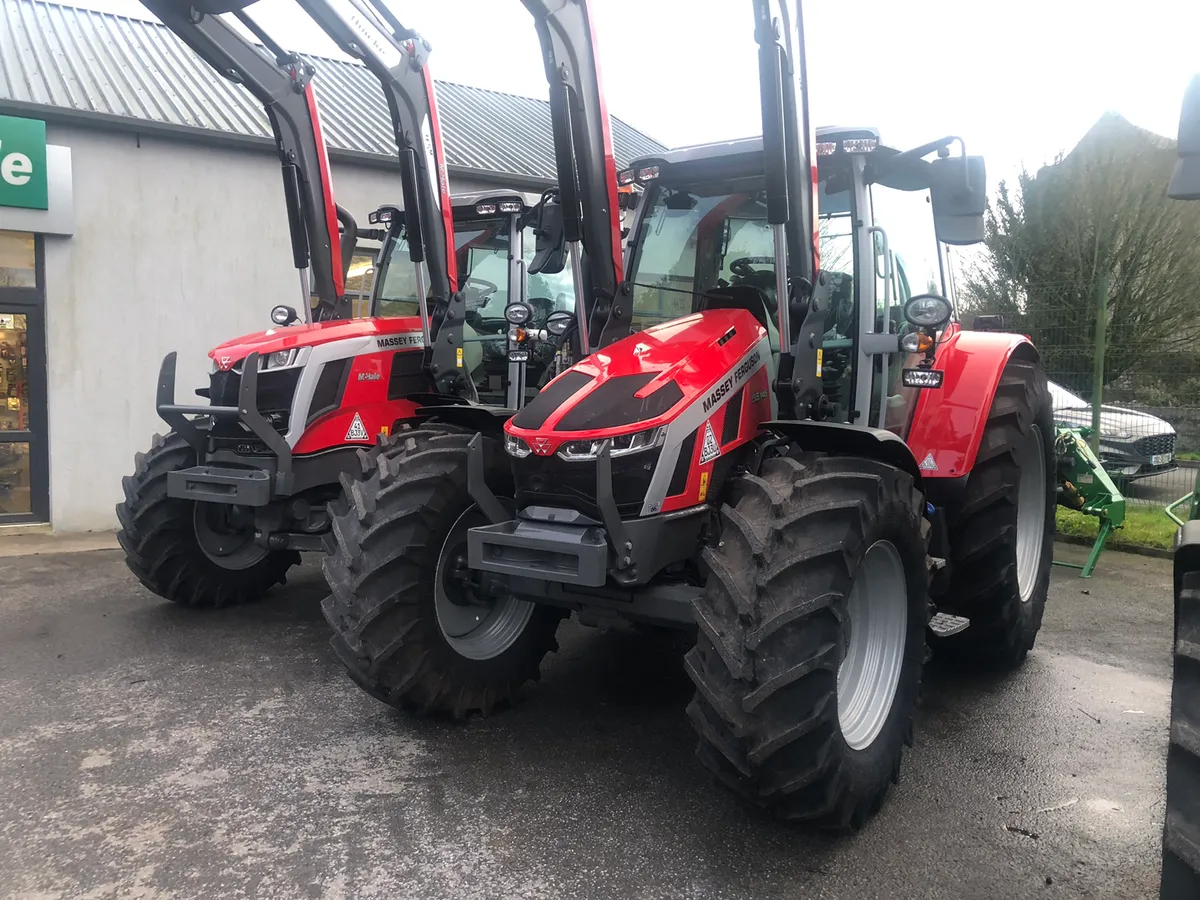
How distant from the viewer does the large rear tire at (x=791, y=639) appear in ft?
8.90

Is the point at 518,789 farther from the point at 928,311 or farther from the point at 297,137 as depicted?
the point at 297,137

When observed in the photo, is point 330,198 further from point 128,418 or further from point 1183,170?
point 1183,170

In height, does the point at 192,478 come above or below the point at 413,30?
below

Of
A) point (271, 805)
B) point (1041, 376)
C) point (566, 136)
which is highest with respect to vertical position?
point (566, 136)

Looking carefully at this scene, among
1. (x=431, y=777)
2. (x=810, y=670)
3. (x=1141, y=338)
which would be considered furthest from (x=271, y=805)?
(x=1141, y=338)

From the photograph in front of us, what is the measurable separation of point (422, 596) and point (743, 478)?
144cm

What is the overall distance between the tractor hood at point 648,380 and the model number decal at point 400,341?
2186mm

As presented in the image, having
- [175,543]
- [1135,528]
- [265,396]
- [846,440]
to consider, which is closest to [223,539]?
[175,543]

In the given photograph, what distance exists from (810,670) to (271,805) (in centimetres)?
204

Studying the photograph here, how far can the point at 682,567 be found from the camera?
339 cm

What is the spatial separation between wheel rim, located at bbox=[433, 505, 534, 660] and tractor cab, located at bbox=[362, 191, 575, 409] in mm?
1992

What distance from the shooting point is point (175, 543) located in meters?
5.53

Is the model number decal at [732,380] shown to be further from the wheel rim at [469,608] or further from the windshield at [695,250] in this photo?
the wheel rim at [469,608]

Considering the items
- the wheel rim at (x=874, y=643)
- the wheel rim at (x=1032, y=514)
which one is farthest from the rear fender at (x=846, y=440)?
the wheel rim at (x=1032, y=514)
